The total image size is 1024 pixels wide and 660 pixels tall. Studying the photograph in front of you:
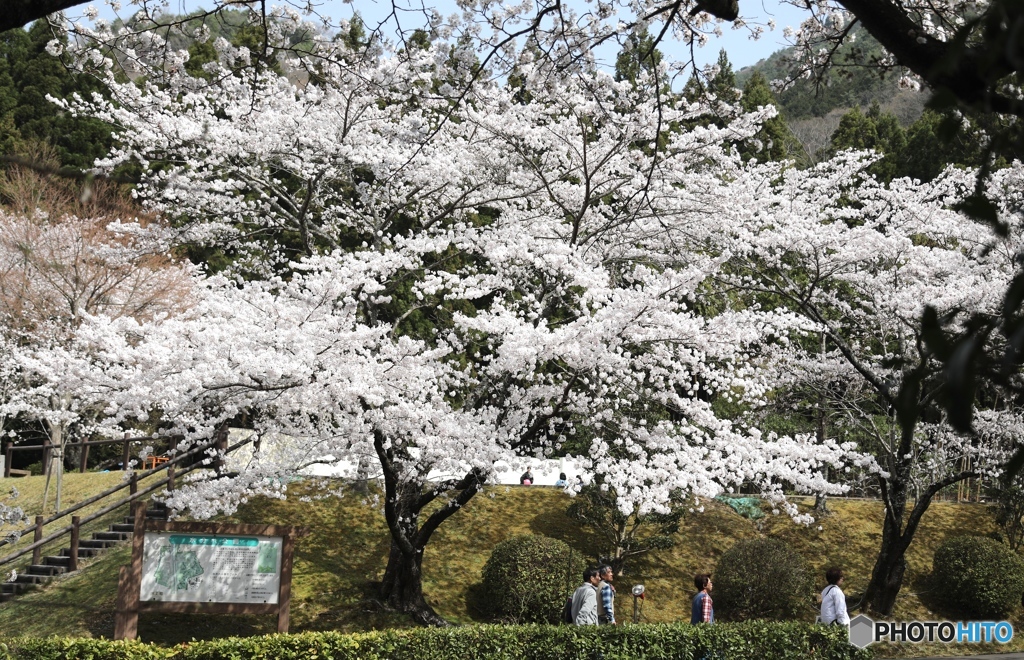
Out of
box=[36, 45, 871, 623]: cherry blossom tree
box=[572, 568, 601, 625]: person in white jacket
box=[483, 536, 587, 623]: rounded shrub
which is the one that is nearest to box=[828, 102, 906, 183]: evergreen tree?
box=[36, 45, 871, 623]: cherry blossom tree

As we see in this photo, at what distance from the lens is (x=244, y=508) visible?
13.6m

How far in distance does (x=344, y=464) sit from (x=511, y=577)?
538 cm

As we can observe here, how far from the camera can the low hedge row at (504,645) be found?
7324 millimetres

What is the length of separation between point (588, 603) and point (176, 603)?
438 centimetres

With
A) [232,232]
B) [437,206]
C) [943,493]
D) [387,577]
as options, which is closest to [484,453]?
[387,577]

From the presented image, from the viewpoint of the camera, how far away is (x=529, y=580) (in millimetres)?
11695

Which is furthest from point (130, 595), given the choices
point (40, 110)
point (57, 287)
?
point (40, 110)

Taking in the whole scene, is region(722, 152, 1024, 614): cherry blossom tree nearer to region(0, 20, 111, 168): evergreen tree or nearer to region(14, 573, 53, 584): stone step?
region(14, 573, 53, 584): stone step

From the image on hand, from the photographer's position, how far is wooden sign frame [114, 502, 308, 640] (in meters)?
9.40

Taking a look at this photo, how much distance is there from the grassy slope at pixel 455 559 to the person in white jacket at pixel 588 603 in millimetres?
3358

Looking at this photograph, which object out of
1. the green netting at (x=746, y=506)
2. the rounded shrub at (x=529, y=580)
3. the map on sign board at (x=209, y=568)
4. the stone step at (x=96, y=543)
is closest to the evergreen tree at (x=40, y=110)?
the stone step at (x=96, y=543)

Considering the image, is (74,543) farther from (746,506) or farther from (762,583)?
(746,506)

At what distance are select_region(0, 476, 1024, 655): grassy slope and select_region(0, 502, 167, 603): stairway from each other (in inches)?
16.3

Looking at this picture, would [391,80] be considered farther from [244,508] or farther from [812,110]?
[812,110]
